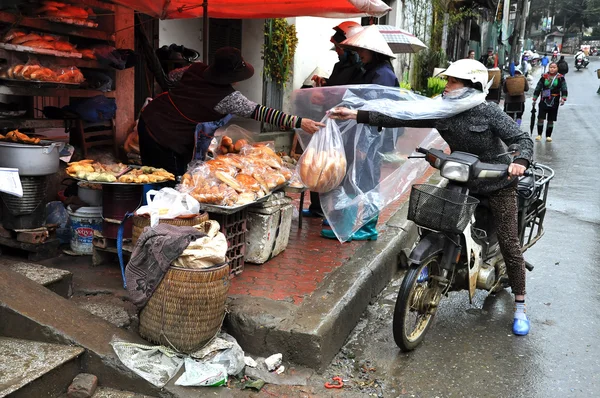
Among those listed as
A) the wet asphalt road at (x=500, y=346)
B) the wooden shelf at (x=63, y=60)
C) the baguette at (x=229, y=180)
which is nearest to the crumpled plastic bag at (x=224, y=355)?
the wet asphalt road at (x=500, y=346)

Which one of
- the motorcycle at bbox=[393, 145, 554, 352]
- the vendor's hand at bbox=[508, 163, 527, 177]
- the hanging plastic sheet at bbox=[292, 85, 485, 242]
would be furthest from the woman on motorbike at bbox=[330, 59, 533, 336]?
the hanging plastic sheet at bbox=[292, 85, 485, 242]

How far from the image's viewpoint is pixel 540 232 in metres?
5.67

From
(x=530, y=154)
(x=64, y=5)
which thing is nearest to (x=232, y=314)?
(x=530, y=154)

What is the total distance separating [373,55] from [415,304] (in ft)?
8.92

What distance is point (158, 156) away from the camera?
5387 millimetres

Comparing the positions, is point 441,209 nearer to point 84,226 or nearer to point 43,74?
point 84,226

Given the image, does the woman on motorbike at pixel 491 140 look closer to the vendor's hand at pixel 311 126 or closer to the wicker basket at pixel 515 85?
the vendor's hand at pixel 311 126

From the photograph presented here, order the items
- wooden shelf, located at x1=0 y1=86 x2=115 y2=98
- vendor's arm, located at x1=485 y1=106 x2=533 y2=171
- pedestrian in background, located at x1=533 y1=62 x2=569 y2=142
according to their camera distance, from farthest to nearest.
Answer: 1. pedestrian in background, located at x1=533 y1=62 x2=569 y2=142
2. wooden shelf, located at x1=0 y1=86 x2=115 y2=98
3. vendor's arm, located at x1=485 y1=106 x2=533 y2=171

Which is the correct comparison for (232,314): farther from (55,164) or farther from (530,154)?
(530,154)

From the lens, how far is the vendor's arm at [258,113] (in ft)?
16.4

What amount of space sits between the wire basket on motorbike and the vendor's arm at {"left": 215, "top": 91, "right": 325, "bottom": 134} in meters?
1.32

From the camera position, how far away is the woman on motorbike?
416cm

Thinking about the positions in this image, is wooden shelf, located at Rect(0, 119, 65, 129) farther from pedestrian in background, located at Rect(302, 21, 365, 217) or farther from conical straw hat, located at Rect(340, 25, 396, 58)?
conical straw hat, located at Rect(340, 25, 396, 58)

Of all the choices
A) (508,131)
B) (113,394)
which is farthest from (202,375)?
(508,131)
